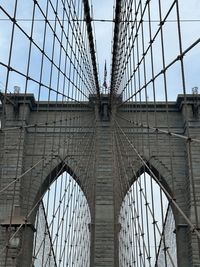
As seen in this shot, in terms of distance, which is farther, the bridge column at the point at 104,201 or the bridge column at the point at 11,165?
the bridge column at the point at 11,165

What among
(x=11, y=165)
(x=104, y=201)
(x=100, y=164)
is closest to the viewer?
(x=104, y=201)

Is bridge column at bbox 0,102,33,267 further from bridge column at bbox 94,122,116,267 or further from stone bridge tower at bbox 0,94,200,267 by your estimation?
bridge column at bbox 94,122,116,267

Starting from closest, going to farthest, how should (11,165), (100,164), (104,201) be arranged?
1. (104,201)
2. (11,165)
3. (100,164)

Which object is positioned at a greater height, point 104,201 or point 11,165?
point 11,165

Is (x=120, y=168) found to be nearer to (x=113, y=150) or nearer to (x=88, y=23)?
(x=113, y=150)

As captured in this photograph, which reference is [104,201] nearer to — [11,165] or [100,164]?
[100,164]

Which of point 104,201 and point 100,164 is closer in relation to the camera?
point 104,201

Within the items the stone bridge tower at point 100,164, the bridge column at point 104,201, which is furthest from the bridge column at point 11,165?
the bridge column at point 104,201

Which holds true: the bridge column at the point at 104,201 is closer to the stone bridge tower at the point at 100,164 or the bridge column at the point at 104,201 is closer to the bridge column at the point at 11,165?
the stone bridge tower at the point at 100,164

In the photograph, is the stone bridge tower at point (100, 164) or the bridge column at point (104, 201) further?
the stone bridge tower at point (100, 164)

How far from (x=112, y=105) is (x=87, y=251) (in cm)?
515

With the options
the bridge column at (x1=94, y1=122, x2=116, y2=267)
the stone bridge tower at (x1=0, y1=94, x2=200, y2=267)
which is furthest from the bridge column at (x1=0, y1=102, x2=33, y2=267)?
the bridge column at (x1=94, y1=122, x2=116, y2=267)

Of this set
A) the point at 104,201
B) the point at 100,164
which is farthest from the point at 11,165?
the point at 104,201

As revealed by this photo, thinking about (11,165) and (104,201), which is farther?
(11,165)
